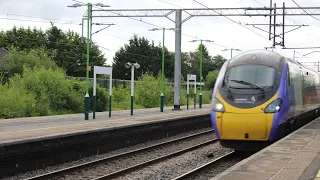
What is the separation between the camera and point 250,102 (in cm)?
1261

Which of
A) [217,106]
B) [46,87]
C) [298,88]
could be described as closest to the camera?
[217,106]

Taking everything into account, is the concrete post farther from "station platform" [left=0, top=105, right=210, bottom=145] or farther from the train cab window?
the train cab window

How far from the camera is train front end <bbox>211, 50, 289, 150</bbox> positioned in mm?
12484

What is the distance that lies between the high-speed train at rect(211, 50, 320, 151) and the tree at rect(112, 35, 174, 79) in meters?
61.3

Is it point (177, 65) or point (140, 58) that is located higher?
point (140, 58)

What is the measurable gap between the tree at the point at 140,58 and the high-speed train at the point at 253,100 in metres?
61.3

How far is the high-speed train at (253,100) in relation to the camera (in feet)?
41.0

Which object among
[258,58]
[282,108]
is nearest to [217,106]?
[282,108]

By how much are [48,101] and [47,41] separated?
42586mm

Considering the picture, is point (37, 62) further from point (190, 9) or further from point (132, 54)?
point (132, 54)

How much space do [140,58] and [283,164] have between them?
67.3m

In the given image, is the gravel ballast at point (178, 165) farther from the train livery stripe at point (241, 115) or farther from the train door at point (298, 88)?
the train door at point (298, 88)

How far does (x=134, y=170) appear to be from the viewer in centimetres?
1226

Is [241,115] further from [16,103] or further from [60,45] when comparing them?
[60,45]
